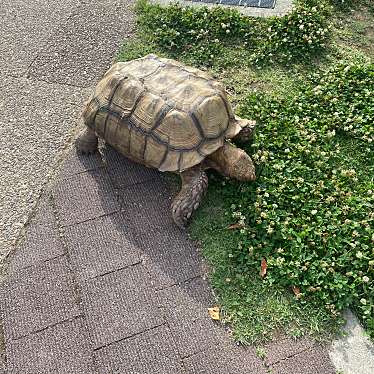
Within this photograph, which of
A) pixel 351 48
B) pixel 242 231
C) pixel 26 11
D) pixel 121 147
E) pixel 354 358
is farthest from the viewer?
pixel 26 11

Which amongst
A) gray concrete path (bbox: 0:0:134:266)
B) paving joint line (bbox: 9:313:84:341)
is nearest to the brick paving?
paving joint line (bbox: 9:313:84:341)

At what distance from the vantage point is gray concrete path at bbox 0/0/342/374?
3783mm

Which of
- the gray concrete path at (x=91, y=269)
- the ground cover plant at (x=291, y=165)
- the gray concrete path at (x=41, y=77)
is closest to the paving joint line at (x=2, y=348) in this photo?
the gray concrete path at (x=91, y=269)

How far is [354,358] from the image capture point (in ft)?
12.1

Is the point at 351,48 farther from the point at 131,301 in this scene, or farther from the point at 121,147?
the point at 131,301

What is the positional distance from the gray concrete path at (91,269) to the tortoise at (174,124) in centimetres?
43

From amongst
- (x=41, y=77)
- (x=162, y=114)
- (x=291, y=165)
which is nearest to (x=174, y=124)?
(x=162, y=114)

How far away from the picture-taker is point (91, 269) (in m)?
4.34

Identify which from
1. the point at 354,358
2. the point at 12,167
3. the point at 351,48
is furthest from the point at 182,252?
the point at 351,48

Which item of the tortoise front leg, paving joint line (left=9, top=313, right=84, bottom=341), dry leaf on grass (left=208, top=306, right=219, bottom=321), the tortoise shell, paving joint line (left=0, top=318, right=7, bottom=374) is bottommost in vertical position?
paving joint line (left=0, top=318, right=7, bottom=374)

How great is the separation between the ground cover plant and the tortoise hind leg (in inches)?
57.7

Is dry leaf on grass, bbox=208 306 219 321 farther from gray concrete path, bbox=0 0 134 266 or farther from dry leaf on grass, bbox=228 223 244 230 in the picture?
gray concrete path, bbox=0 0 134 266

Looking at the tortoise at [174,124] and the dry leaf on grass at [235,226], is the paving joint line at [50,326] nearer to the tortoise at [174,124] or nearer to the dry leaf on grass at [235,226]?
the tortoise at [174,124]

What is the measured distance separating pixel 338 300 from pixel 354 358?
484 millimetres
